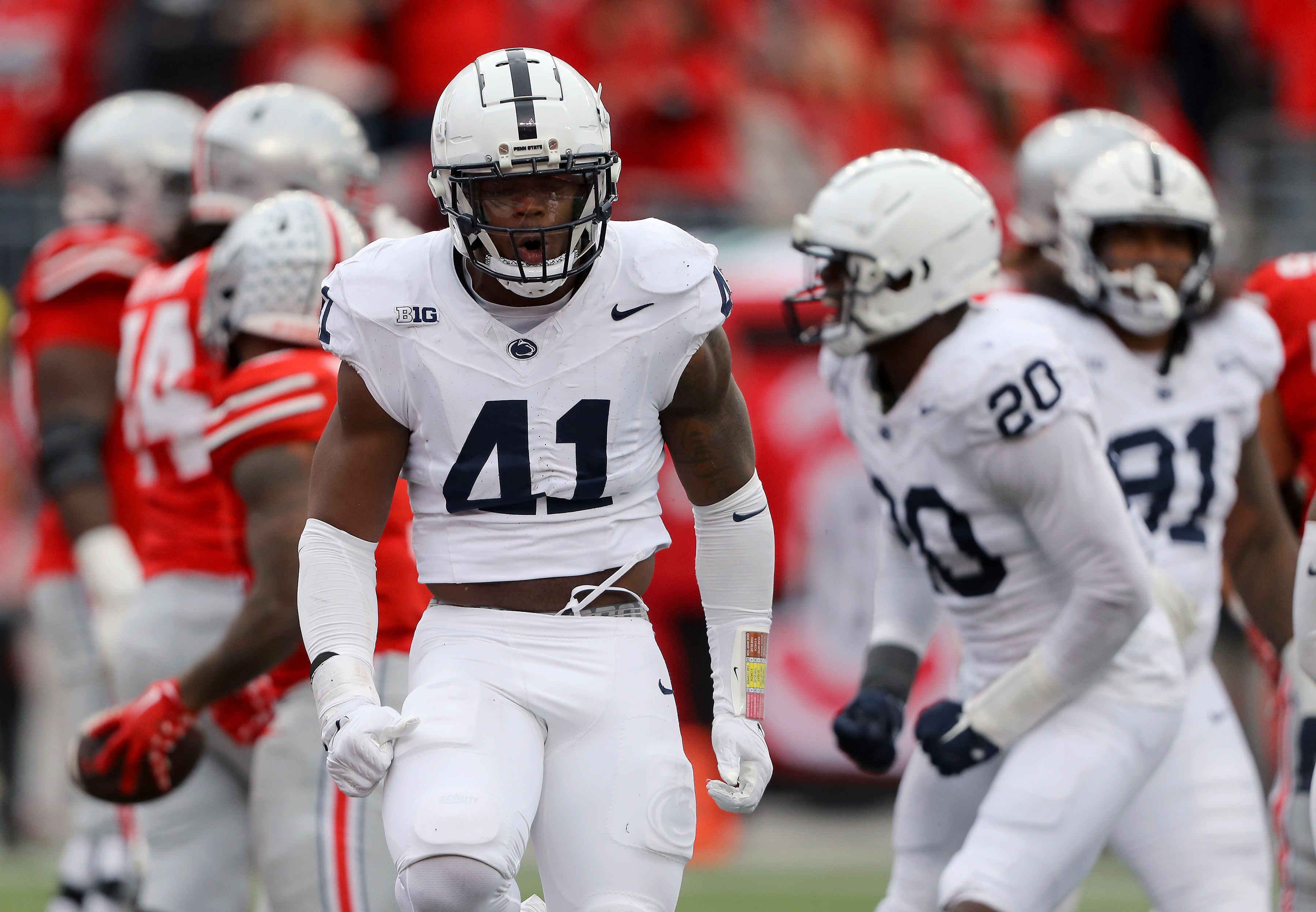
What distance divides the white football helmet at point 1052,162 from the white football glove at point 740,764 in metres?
2.76

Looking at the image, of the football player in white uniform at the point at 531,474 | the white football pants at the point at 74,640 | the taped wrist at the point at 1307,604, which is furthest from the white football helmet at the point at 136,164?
the taped wrist at the point at 1307,604

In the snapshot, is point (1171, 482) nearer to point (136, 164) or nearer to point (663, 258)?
point (663, 258)

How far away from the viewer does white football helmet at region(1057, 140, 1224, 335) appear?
448cm

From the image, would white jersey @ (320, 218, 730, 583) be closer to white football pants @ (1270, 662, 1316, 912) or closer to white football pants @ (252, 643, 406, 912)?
white football pants @ (252, 643, 406, 912)

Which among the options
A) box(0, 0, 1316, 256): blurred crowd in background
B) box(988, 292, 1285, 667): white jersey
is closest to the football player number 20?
box(988, 292, 1285, 667): white jersey

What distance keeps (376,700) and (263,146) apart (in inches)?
95.7

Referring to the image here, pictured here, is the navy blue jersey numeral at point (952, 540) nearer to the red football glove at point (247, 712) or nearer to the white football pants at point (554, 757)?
the white football pants at point (554, 757)

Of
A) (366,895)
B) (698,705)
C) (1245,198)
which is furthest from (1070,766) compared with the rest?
(1245,198)

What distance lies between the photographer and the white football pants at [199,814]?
14.4ft

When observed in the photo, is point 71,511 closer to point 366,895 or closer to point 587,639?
point 366,895

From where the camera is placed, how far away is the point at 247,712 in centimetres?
430

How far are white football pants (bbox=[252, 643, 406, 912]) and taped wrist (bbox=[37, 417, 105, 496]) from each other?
5.98ft

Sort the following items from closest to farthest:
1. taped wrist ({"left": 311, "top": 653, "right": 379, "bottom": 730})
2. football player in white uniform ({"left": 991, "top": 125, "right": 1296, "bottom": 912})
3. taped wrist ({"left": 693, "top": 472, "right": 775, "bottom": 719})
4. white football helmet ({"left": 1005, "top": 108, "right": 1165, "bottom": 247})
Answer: taped wrist ({"left": 311, "top": 653, "right": 379, "bottom": 730}), taped wrist ({"left": 693, "top": 472, "right": 775, "bottom": 719}), football player in white uniform ({"left": 991, "top": 125, "right": 1296, "bottom": 912}), white football helmet ({"left": 1005, "top": 108, "right": 1165, "bottom": 247})

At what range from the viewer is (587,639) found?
3.46 metres
